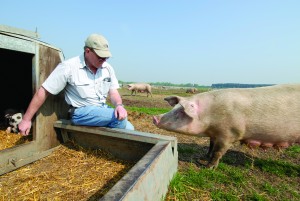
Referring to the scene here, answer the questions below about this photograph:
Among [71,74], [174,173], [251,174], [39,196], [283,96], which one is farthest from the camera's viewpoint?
[283,96]

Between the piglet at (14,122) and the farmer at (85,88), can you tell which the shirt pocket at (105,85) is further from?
the piglet at (14,122)

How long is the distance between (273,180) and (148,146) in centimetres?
206

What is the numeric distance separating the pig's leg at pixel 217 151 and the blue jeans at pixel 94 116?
64.7 inches

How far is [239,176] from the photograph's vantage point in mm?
3871

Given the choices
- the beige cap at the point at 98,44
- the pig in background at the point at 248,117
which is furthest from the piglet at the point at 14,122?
the pig in background at the point at 248,117

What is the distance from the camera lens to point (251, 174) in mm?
4148

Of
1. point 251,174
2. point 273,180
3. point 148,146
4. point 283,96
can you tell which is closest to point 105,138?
point 148,146

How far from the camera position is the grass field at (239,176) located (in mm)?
3314

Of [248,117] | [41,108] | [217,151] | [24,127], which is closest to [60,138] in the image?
[41,108]

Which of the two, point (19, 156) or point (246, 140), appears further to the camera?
point (246, 140)

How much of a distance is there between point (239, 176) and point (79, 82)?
2748mm

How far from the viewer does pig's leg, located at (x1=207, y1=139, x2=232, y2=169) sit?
4273mm

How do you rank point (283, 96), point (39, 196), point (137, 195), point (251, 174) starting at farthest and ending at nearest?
point (283, 96)
point (251, 174)
point (39, 196)
point (137, 195)

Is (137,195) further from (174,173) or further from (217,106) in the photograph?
(217,106)
